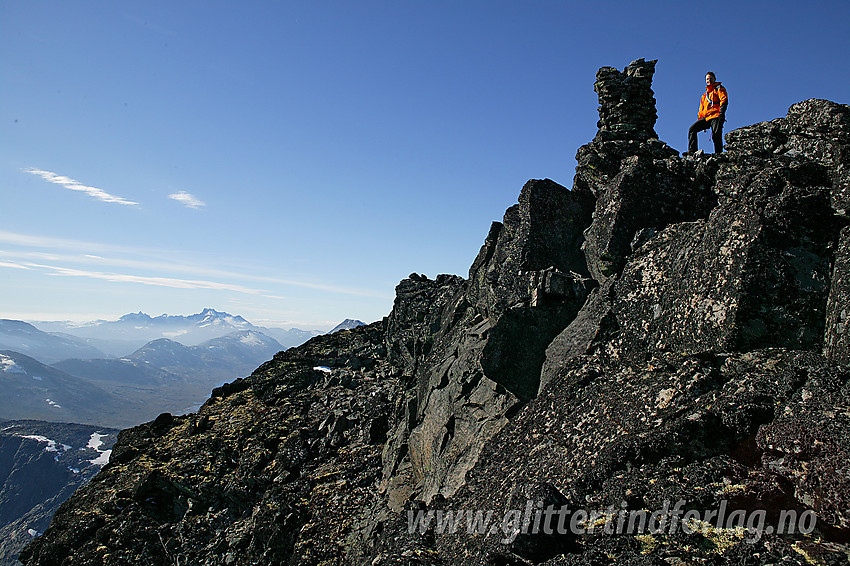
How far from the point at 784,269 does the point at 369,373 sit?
3161 cm

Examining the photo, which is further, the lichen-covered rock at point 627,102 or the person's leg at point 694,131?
the lichen-covered rock at point 627,102

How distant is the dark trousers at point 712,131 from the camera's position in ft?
74.3

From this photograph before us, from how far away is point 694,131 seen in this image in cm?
2405

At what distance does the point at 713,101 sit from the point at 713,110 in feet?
1.50

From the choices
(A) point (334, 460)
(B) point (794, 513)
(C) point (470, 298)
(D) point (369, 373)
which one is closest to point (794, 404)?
(B) point (794, 513)

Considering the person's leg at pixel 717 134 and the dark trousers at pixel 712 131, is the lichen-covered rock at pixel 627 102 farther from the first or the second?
the person's leg at pixel 717 134

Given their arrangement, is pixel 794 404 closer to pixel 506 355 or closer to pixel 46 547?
pixel 506 355

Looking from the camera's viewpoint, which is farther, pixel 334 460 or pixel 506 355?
pixel 334 460

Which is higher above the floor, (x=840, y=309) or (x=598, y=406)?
(x=840, y=309)

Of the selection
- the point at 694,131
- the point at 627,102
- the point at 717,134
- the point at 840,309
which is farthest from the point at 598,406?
the point at 627,102

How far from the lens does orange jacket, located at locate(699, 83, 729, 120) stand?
22.8 metres

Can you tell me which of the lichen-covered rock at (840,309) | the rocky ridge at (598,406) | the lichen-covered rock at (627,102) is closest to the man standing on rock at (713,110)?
the rocky ridge at (598,406)

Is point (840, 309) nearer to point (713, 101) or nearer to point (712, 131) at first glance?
point (712, 131)

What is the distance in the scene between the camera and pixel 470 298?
28.1 meters
